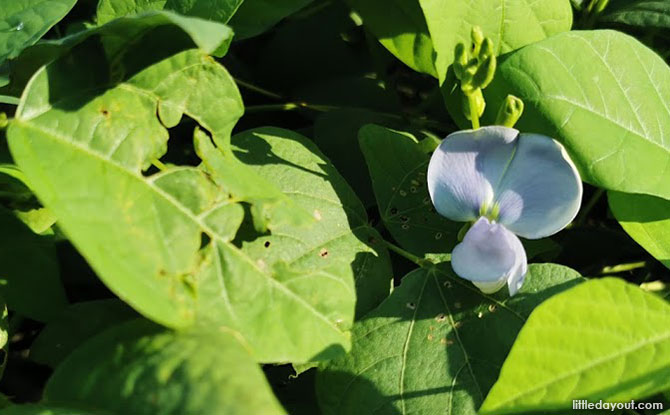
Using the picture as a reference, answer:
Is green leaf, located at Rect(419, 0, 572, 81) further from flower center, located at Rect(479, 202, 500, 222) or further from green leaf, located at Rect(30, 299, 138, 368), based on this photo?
green leaf, located at Rect(30, 299, 138, 368)

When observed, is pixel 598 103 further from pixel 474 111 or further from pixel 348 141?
pixel 348 141

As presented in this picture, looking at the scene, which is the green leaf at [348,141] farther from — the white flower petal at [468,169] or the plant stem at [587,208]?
the plant stem at [587,208]

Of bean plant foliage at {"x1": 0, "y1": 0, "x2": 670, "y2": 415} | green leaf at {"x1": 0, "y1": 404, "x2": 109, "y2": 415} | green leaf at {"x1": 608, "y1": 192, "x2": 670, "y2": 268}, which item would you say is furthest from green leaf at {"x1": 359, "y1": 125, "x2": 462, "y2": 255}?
green leaf at {"x1": 0, "y1": 404, "x2": 109, "y2": 415}

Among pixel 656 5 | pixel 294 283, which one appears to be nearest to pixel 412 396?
pixel 294 283

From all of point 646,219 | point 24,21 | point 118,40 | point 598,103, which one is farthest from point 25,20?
point 646,219

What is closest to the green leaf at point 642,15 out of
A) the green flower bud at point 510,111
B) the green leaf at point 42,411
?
the green flower bud at point 510,111

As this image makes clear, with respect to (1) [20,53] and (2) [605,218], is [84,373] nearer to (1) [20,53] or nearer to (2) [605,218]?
(1) [20,53]
